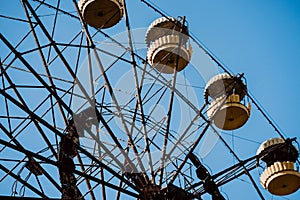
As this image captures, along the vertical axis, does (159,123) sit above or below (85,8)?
below

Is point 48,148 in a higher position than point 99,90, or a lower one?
lower

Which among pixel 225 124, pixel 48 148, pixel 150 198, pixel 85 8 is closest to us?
pixel 150 198

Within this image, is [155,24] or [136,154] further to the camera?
[155,24]

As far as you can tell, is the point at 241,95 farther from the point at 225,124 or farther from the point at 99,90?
the point at 99,90

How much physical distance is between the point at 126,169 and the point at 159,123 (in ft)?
12.0

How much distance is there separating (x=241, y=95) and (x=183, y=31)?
2643 mm

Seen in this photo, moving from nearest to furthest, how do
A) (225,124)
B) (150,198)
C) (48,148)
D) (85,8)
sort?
(150,198), (48,148), (85,8), (225,124)

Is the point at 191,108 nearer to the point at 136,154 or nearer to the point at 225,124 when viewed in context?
the point at 225,124

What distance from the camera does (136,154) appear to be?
1964 centimetres

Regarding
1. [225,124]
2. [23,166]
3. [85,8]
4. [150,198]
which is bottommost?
[150,198]

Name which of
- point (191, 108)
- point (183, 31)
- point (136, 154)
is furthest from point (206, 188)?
point (183, 31)

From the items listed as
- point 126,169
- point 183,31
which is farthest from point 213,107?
point 126,169

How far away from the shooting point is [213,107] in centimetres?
A: 2211

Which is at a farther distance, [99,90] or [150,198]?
[99,90]
